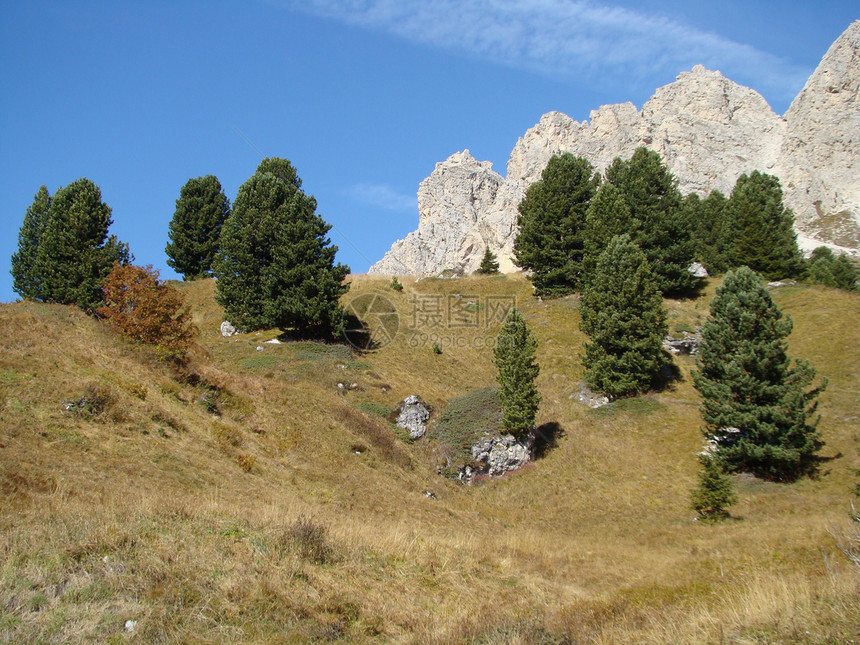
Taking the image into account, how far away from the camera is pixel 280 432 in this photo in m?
24.1

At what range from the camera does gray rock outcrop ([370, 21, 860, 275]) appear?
129625 mm

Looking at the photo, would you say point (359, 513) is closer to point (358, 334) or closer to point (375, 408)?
point (375, 408)

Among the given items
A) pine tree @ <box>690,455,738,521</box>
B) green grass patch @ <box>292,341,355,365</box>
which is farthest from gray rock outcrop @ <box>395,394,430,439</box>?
pine tree @ <box>690,455,738,521</box>

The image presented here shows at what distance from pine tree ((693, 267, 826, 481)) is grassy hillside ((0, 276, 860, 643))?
1322mm

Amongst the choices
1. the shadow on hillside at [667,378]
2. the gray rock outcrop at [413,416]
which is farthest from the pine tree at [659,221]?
the gray rock outcrop at [413,416]

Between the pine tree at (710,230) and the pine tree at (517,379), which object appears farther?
the pine tree at (710,230)

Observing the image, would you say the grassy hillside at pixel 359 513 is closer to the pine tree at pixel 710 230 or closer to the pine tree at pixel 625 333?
the pine tree at pixel 625 333

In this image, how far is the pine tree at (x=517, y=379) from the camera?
27719 mm

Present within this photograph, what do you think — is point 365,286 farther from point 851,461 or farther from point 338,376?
point 851,461

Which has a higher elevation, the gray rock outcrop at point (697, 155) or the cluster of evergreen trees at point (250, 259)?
the gray rock outcrop at point (697, 155)

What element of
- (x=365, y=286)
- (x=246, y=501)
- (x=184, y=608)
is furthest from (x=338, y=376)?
(x=184, y=608)

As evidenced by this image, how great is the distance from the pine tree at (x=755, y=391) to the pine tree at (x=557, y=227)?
964 inches

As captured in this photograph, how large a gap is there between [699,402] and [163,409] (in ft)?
98.5

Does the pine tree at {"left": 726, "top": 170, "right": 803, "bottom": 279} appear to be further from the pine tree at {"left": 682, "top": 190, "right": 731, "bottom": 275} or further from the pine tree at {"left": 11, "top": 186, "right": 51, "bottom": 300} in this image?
the pine tree at {"left": 11, "top": 186, "right": 51, "bottom": 300}
